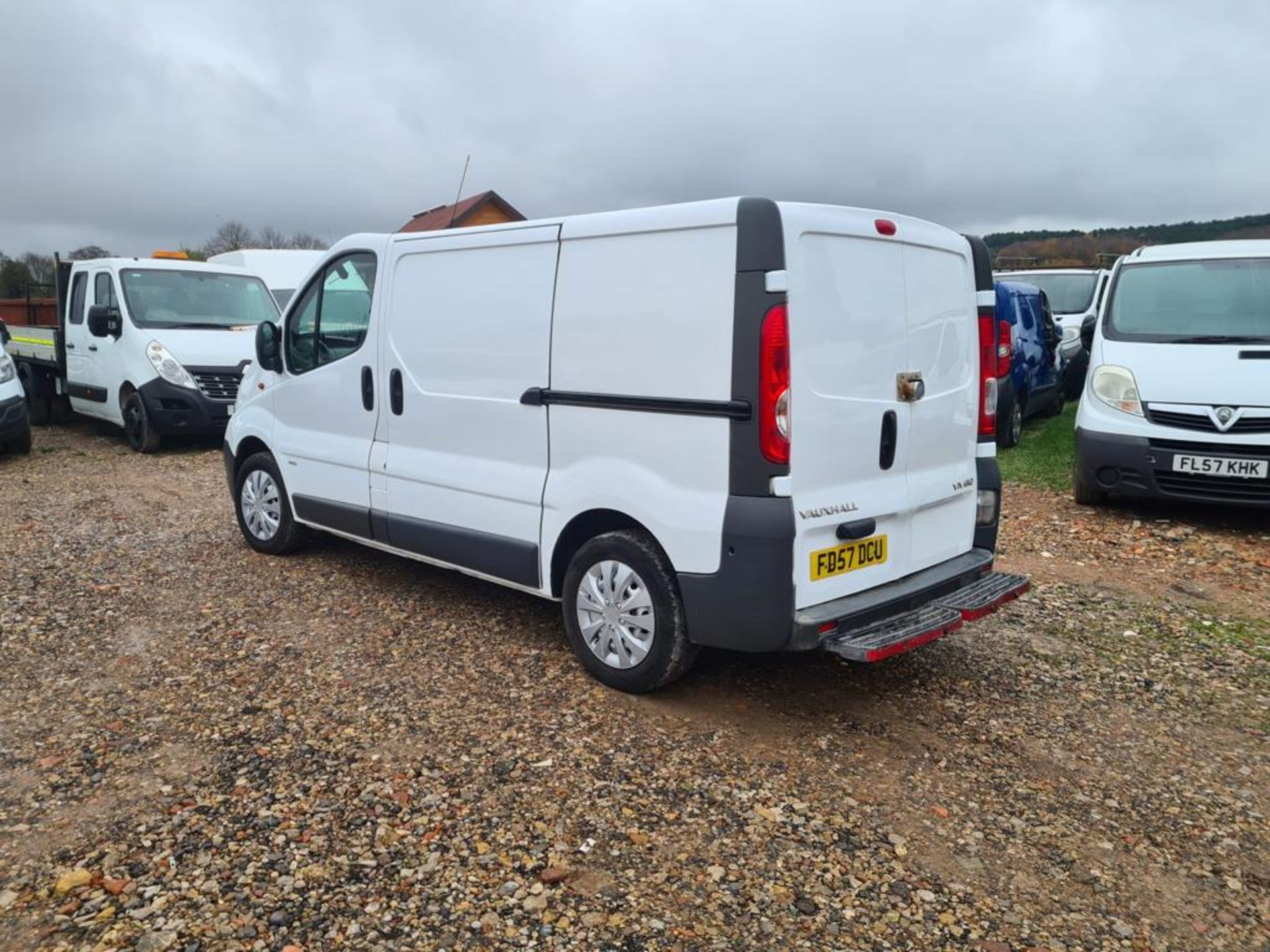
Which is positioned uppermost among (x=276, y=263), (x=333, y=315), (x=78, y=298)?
(x=276, y=263)

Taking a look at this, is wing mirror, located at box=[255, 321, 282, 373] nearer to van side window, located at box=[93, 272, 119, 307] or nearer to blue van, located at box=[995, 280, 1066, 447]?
van side window, located at box=[93, 272, 119, 307]

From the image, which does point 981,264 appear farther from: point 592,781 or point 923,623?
point 592,781

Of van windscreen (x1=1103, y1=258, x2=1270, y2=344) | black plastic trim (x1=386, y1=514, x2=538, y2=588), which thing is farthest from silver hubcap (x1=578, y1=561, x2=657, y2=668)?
van windscreen (x1=1103, y1=258, x2=1270, y2=344)

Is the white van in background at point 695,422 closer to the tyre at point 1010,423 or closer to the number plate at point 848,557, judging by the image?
the number plate at point 848,557

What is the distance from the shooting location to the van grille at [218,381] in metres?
10.6

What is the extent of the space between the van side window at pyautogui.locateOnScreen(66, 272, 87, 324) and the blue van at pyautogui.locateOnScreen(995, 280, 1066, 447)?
10.8 meters

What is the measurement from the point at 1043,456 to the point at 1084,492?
2639 millimetres

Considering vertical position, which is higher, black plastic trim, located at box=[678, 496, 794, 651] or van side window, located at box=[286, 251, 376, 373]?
van side window, located at box=[286, 251, 376, 373]

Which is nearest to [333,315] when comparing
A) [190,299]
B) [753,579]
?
[753,579]

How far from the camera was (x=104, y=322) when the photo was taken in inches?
419

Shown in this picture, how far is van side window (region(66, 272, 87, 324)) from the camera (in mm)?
11750

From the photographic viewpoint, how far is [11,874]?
2887mm

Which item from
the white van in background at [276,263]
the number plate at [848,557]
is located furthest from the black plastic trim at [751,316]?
the white van in background at [276,263]

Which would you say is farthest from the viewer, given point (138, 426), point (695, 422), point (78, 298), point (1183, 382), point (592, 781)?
point (78, 298)
